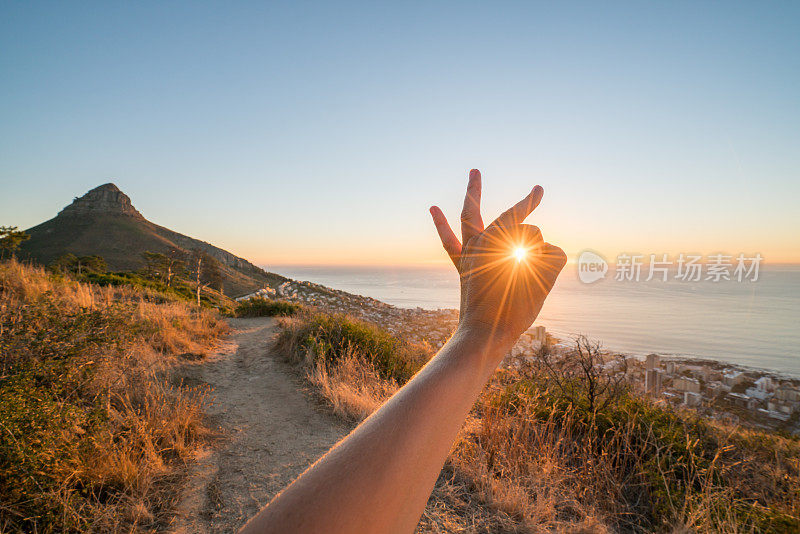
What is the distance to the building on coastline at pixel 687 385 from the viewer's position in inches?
233

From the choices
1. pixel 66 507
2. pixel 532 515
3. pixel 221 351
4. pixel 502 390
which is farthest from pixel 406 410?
pixel 221 351

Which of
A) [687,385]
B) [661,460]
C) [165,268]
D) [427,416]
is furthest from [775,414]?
[165,268]

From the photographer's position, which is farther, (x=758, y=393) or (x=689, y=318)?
(x=689, y=318)

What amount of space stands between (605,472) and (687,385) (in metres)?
4.91

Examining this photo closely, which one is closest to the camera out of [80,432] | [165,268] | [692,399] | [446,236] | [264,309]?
[446,236]

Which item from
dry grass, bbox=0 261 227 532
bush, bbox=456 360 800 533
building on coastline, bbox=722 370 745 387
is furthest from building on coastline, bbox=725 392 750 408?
dry grass, bbox=0 261 227 532

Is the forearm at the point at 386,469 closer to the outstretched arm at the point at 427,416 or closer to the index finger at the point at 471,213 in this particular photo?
the outstretched arm at the point at 427,416

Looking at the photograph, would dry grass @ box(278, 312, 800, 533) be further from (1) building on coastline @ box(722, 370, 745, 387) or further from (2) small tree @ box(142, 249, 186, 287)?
(2) small tree @ box(142, 249, 186, 287)

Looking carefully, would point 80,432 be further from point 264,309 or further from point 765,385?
point 264,309

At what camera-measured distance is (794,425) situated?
4.98 m

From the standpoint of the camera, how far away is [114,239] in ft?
169

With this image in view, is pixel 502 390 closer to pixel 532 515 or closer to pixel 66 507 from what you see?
pixel 532 515

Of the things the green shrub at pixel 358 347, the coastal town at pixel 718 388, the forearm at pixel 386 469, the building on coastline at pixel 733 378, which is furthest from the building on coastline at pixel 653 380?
the forearm at pixel 386 469

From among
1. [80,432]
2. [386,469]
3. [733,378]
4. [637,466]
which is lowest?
[80,432]
